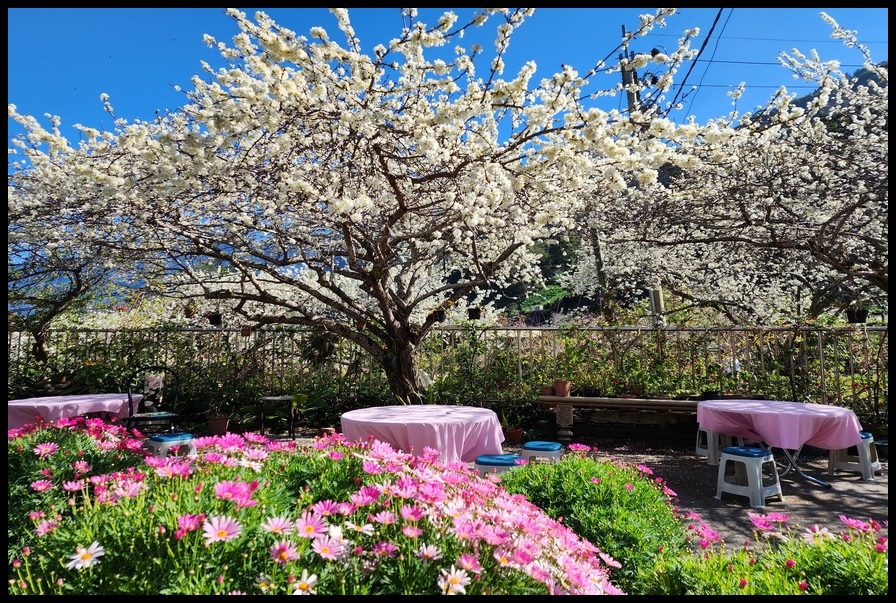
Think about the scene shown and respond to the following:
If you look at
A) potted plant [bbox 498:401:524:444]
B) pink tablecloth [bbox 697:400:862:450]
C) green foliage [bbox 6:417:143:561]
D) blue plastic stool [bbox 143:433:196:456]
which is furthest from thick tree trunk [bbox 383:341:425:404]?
green foliage [bbox 6:417:143:561]

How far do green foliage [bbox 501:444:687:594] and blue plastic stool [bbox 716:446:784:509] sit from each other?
5.15ft

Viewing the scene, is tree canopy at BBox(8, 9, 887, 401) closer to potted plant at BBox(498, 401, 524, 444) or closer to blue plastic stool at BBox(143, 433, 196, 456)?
potted plant at BBox(498, 401, 524, 444)

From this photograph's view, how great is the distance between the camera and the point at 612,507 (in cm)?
239

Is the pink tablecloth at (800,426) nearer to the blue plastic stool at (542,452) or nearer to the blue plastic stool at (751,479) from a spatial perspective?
the blue plastic stool at (751,479)

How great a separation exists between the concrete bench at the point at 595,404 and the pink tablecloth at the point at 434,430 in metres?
2.31

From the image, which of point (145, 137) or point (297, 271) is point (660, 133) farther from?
point (297, 271)

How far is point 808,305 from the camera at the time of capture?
30.4 feet

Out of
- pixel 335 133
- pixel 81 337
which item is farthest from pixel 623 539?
pixel 81 337

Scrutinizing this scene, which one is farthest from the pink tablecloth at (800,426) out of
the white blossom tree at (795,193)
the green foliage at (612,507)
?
the green foliage at (612,507)

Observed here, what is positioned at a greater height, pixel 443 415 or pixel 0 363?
pixel 0 363

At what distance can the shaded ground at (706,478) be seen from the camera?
143 inches

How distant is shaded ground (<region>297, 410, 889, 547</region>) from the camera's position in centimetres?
363

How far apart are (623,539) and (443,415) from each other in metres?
2.01

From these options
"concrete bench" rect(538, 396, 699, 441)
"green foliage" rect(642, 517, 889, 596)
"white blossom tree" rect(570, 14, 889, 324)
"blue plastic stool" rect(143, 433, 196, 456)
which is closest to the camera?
"green foliage" rect(642, 517, 889, 596)
